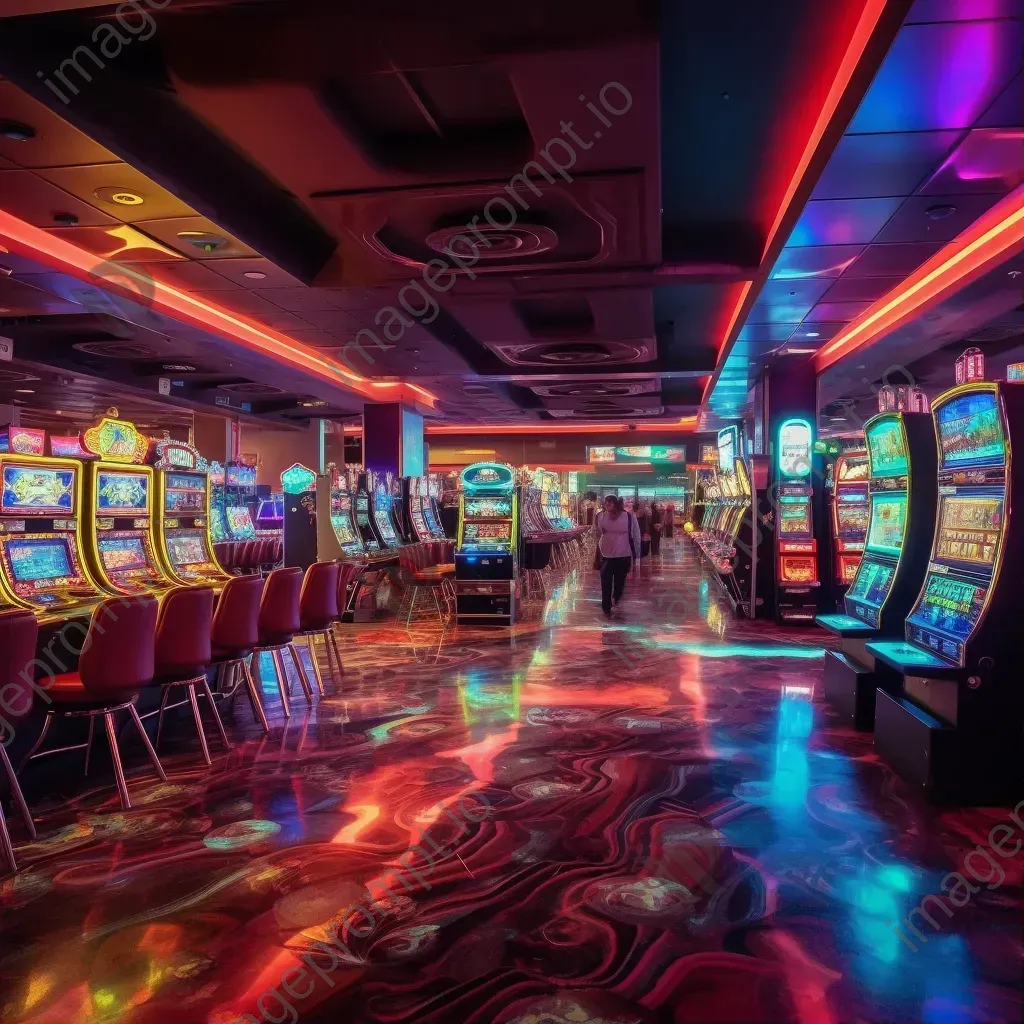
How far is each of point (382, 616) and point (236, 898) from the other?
704 centimetres

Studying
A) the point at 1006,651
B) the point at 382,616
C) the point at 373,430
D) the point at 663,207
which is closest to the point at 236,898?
the point at 1006,651

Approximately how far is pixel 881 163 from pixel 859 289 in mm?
2647

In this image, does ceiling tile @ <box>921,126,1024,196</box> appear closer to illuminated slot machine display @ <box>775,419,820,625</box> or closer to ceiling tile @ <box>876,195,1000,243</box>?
ceiling tile @ <box>876,195,1000,243</box>

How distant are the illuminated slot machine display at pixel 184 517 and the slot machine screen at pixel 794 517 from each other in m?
6.11

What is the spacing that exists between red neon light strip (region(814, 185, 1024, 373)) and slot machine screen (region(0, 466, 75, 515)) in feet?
19.9

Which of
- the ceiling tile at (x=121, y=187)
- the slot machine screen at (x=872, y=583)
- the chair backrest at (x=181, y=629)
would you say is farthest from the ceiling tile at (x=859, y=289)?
the chair backrest at (x=181, y=629)

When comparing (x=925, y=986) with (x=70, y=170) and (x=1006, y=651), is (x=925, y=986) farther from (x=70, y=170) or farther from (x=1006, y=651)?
(x=70, y=170)

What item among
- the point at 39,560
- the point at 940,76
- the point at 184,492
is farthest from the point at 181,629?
the point at 940,76

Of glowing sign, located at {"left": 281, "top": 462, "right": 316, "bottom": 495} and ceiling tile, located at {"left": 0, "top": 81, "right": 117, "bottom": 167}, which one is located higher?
ceiling tile, located at {"left": 0, "top": 81, "right": 117, "bottom": 167}

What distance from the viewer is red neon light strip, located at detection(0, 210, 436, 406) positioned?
6156 millimetres

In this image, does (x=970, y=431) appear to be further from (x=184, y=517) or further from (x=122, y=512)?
(x=184, y=517)

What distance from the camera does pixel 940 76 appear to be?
3.50m

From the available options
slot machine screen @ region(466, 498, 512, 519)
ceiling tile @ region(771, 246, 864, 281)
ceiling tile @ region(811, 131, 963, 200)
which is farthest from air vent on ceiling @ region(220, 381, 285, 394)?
ceiling tile @ region(811, 131, 963, 200)

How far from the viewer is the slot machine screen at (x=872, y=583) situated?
14.8 ft
